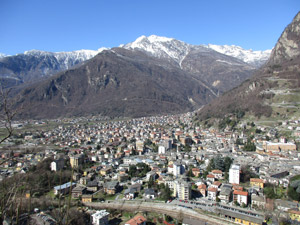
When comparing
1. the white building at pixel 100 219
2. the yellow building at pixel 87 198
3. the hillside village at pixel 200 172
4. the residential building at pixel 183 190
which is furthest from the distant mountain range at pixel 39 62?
the white building at pixel 100 219

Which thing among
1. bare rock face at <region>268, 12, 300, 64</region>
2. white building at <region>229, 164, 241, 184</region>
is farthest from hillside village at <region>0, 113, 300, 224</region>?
bare rock face at <region>268, 12, 300, 64</region>

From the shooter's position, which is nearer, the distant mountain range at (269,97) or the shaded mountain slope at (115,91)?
the distant mountain range at (269,97)

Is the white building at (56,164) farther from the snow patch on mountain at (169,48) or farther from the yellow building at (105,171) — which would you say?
the snow patch on mountain at (169,48)

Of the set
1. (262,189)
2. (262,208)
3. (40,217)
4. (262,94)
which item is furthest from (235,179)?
(262,94)

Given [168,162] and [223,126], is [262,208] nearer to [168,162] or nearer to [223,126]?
[168,162]

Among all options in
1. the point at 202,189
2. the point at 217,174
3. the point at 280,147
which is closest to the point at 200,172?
the point at 217,174

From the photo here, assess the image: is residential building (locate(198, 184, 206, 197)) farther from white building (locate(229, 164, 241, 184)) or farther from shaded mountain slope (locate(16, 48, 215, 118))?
shaded mountain slope (locate(16, 48, 215, 118))
